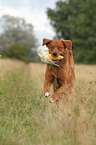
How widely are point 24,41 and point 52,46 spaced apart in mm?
43649

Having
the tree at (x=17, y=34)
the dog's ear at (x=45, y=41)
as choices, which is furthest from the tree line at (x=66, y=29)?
the dog's ear at (x=45, y=41)

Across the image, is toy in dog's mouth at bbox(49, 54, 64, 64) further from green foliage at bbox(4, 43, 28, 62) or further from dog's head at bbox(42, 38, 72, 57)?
green foliage at bbox(4, 43, 28, 62)

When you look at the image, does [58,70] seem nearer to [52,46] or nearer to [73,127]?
[52,46]

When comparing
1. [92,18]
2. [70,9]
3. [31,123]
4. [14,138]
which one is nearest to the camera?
[14,138]

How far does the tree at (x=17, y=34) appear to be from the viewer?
46.6 m

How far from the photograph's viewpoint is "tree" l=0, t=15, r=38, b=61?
153ft

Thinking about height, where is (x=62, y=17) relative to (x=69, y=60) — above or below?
above

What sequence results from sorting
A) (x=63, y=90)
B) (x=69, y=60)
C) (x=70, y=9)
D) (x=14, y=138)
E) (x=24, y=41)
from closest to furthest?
(x=14, y=138) < (x=63, y=90) < (x=69, y=60) < (x=70, y=9) < (x=24, y=41)

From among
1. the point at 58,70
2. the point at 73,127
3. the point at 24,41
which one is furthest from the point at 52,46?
the point at 24,41

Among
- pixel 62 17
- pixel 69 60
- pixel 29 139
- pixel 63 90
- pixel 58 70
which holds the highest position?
pixel 62 17

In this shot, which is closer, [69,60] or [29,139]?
[29,139]

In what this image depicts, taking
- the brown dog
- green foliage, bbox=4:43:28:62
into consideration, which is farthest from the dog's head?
green foliage, bbox=4:43:28:62

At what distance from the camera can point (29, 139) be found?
2.84m

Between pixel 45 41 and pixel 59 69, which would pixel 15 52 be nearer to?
pixel 45 41
